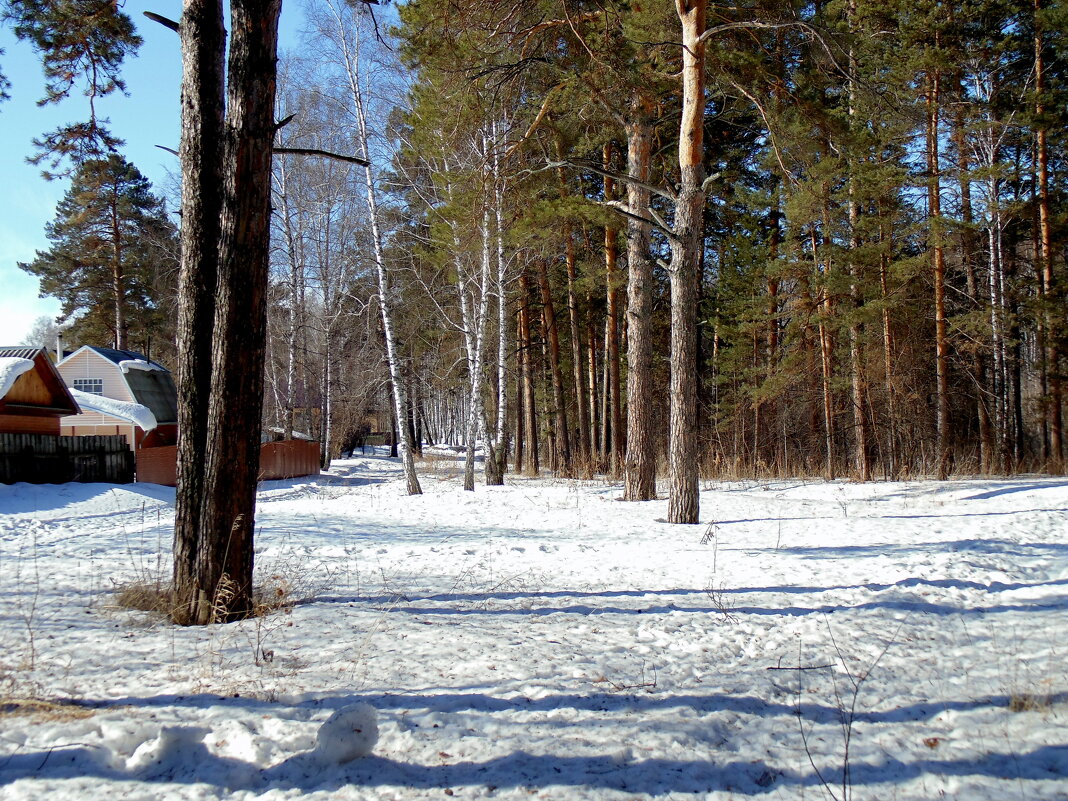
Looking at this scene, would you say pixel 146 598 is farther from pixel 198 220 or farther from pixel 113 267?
pixel 113 267

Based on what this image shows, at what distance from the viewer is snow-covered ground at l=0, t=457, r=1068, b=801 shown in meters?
2.41

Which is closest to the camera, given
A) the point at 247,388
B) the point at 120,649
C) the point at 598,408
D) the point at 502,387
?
the point at 120,649

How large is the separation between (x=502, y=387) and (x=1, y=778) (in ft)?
45.6

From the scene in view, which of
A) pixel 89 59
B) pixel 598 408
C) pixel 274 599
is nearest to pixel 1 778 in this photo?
pixel 274 599

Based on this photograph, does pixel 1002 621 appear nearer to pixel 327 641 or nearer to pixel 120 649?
pixel 327 641

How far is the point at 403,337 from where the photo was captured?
98.1ft

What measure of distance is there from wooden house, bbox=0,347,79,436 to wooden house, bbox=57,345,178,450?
2079 mm

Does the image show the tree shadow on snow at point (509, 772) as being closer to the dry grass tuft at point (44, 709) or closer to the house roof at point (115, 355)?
the dry grass tuft at point (44, 709)

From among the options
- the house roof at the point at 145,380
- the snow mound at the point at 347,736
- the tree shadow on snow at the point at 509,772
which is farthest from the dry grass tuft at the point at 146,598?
the house roof at the point at 145,380

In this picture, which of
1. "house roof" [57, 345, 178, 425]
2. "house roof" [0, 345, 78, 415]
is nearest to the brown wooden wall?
"house roof" [0, 345, 78, 415]

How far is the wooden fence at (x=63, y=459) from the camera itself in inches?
599

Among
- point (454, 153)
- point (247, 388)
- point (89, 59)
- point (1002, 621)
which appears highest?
point (454, 153)

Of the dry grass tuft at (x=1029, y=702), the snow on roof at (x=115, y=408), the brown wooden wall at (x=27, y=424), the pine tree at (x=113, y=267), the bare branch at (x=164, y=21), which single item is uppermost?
the pine tree at (x=113, y=267)

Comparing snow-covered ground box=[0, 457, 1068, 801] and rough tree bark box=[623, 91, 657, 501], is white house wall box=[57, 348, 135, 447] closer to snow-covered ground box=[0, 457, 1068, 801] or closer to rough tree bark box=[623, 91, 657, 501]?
snow-covered ground box=[0, 457, 1068, 801]
